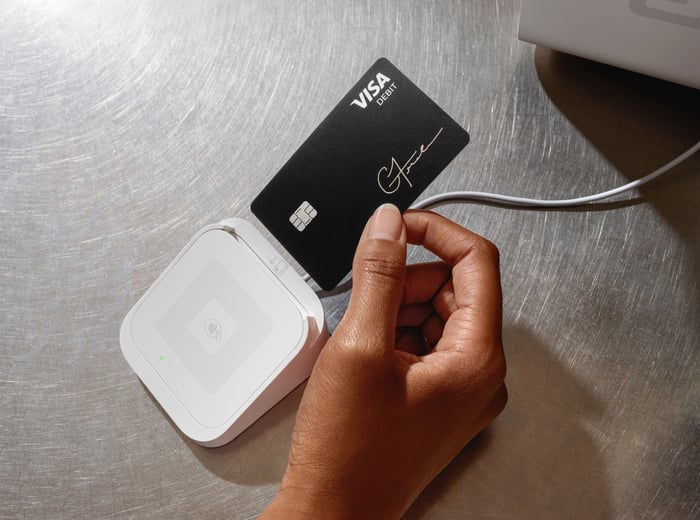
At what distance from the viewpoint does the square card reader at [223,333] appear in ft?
1.96

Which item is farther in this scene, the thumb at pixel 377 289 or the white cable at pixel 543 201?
the white cable at pixel 543 201

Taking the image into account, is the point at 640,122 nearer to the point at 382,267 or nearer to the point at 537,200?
the point at 537,200

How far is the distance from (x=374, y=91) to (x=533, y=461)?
417mm

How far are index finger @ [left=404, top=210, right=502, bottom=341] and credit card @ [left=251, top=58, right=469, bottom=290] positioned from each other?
47 millimetres

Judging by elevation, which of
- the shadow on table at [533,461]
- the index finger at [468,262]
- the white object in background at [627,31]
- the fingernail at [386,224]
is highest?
the white object in background at [627,31]

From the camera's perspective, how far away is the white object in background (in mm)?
511

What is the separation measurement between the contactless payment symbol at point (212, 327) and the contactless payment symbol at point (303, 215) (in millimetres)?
116

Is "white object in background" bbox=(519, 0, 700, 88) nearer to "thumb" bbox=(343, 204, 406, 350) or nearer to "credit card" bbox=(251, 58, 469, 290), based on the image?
"credit card" bbox=(251, 58, 469, 290)

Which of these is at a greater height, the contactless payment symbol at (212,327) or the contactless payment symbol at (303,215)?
the contactless payment symbol at (303,215)

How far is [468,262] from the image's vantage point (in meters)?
0.57

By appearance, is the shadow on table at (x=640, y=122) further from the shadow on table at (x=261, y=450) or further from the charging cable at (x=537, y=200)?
the shadow on table at (x=261, y=450)
